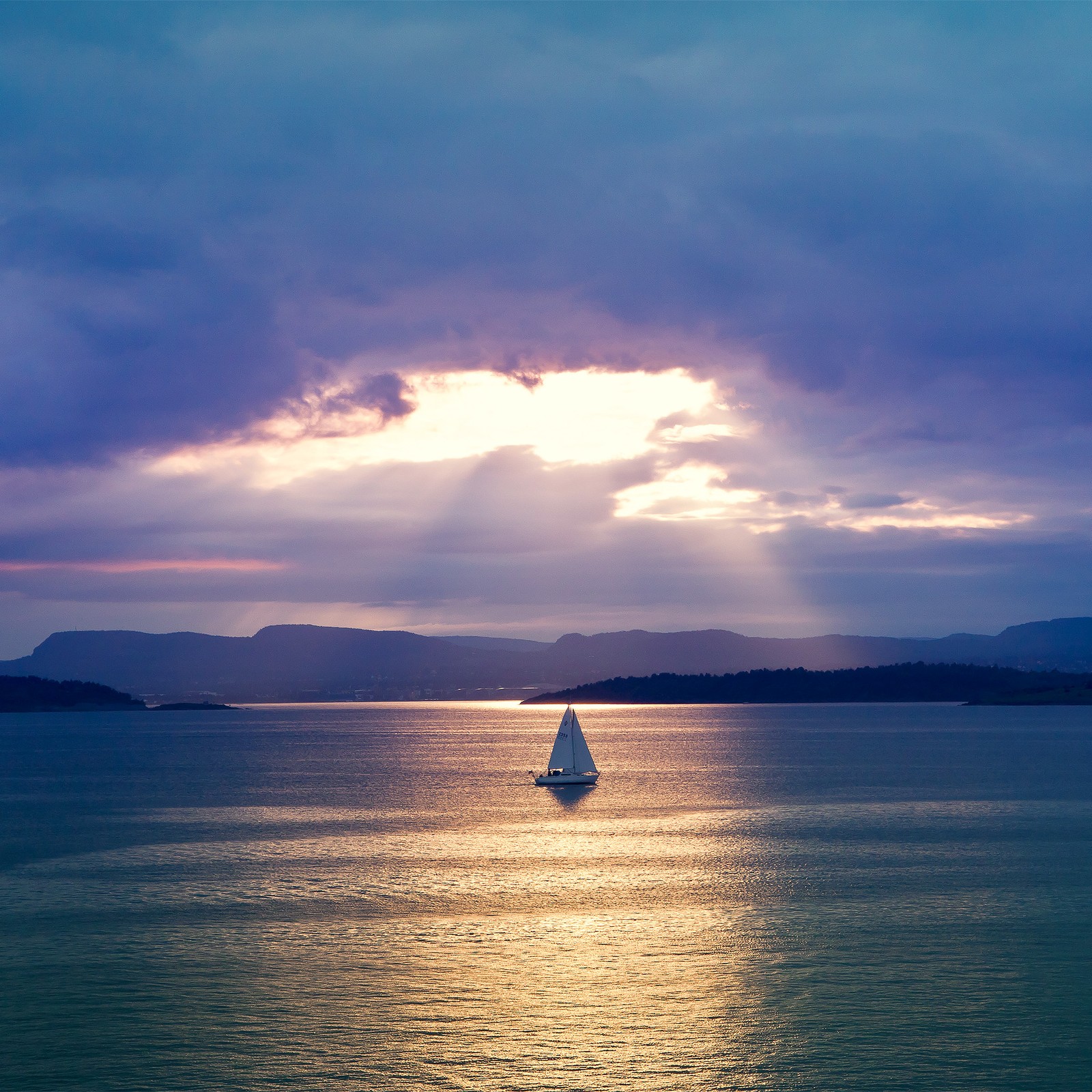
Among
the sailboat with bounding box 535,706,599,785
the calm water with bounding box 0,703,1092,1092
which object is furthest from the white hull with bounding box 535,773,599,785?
the calm water with bounding box 0,703,1092,1092

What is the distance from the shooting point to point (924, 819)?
314 feet

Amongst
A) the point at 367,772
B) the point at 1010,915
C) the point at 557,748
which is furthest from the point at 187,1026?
the point at 367,772

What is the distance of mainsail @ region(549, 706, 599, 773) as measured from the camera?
129 m

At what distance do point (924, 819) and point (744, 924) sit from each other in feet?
161

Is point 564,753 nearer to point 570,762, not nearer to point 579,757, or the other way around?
point 570,762

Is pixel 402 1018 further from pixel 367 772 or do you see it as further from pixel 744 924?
pixel 367 772

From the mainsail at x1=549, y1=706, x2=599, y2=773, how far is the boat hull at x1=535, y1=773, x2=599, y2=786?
3.34ft

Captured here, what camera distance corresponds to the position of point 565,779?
413 feet

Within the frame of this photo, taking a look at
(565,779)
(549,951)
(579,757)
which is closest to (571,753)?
(579,757)

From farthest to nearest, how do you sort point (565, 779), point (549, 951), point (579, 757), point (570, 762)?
point (579, 757), point (570, 762), point (565, 779), point (549, 951)

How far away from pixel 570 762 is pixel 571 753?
3.39 feet

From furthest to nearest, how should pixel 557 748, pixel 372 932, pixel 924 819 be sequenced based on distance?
pixel 557 748 < pixel 924 819 < pixel 372 932

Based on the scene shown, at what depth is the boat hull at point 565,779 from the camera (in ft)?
413

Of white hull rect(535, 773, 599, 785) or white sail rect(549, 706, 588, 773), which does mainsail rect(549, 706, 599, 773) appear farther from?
white hull rect(535, 773, 599, 785)
